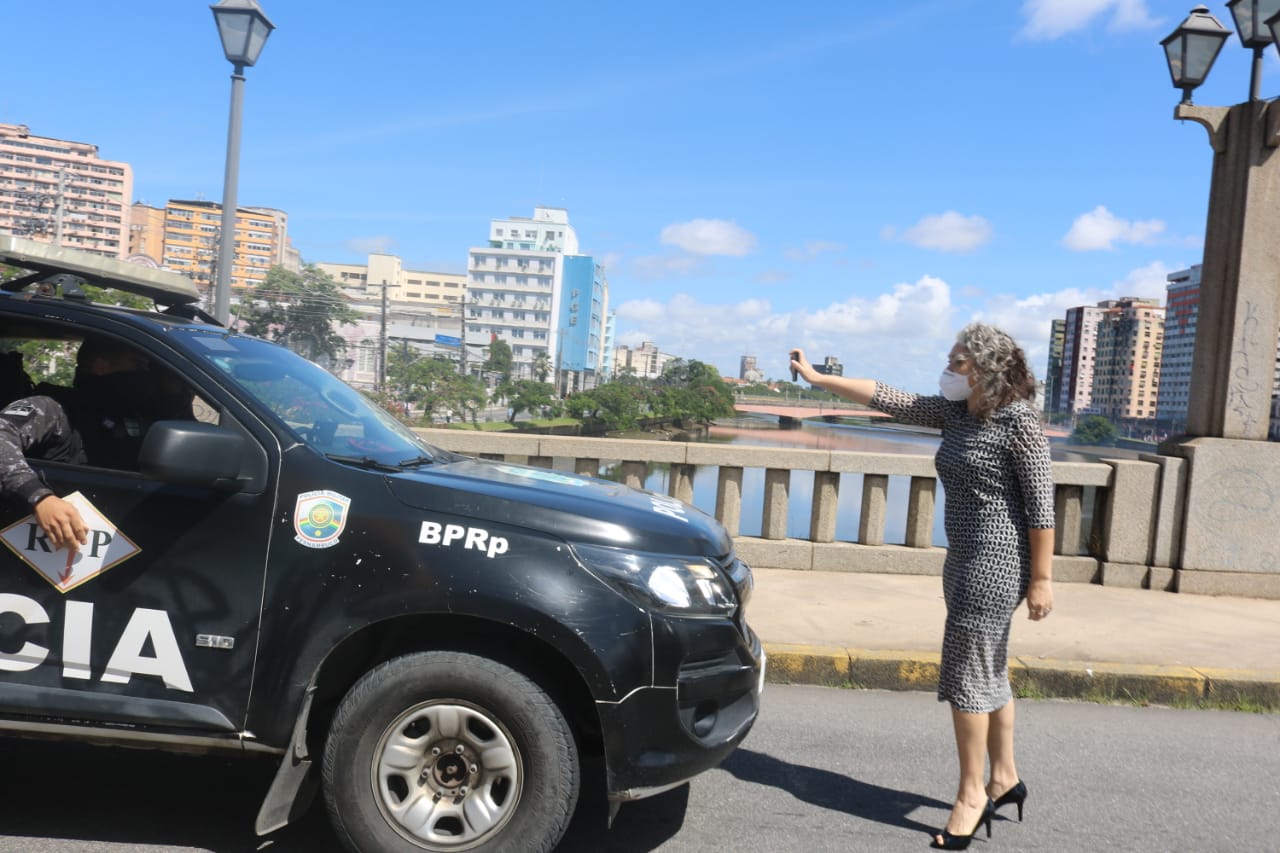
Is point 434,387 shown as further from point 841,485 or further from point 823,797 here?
point 823,797

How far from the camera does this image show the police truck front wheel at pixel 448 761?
3127 mm

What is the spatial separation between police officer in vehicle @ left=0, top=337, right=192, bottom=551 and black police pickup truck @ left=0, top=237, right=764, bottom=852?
8cm


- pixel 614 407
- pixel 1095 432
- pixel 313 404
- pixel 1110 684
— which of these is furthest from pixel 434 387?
pixel 313 404

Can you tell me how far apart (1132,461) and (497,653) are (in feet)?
22.6

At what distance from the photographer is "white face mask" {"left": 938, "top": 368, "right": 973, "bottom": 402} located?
12.6ft

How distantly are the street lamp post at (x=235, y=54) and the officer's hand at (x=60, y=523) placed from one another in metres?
7.04

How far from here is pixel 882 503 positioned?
27.9 ft

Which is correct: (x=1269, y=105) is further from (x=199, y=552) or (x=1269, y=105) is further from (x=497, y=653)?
(x=199, y=552)

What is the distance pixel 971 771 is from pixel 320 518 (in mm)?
2477

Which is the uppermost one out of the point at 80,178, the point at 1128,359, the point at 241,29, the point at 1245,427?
the point at 80,178

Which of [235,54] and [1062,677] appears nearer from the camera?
[1062,677]

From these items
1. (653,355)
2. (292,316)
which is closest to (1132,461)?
(292,316)

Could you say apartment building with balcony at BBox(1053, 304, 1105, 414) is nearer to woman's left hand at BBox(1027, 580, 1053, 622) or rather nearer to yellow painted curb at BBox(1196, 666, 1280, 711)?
yellow painted curb at BBox(1196, 666, 1280, 711)

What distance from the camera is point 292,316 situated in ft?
126
